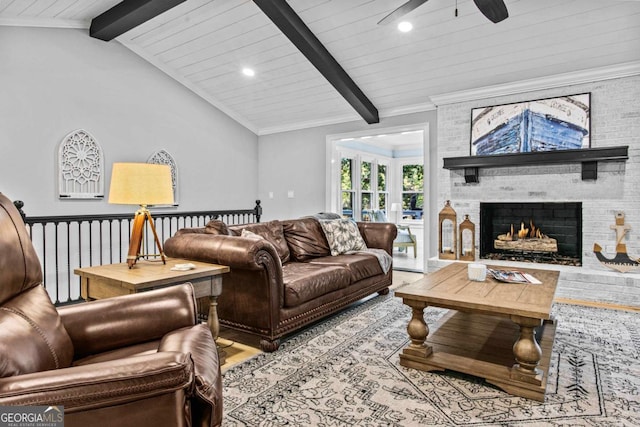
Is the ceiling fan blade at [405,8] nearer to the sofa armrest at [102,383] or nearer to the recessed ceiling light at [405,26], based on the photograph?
the recessed ceiling light at [405,26]

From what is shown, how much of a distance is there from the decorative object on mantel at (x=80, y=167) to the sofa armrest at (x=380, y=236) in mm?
3332

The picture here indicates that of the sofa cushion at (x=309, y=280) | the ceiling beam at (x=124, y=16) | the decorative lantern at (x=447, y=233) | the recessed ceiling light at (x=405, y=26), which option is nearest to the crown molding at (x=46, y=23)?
the ceiling beam at (x=124, y=16)

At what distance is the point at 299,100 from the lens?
5.84m

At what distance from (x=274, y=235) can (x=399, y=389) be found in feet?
6.61

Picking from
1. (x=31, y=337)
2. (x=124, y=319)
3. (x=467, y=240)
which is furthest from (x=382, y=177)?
(x=31, y=337)

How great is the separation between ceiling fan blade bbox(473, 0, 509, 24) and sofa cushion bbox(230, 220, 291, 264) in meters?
2.47

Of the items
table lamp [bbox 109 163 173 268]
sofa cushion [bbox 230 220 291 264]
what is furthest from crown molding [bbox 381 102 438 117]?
table lamp [bbox 109 163 173 268]

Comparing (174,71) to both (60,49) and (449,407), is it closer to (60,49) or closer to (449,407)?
(60,49)

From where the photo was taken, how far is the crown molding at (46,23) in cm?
411

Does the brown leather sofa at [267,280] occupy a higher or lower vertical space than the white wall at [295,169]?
lower

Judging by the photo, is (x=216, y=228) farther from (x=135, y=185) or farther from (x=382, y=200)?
(x=382, y=200)

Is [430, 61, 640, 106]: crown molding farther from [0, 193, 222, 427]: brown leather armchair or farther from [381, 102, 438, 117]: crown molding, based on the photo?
[0, 193, 222, 427]: brown leather armchair

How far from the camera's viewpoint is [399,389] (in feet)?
7.03

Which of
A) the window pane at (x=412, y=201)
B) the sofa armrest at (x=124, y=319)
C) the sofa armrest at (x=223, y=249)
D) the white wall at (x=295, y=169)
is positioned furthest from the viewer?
the window pane at (x=412, y=201)
